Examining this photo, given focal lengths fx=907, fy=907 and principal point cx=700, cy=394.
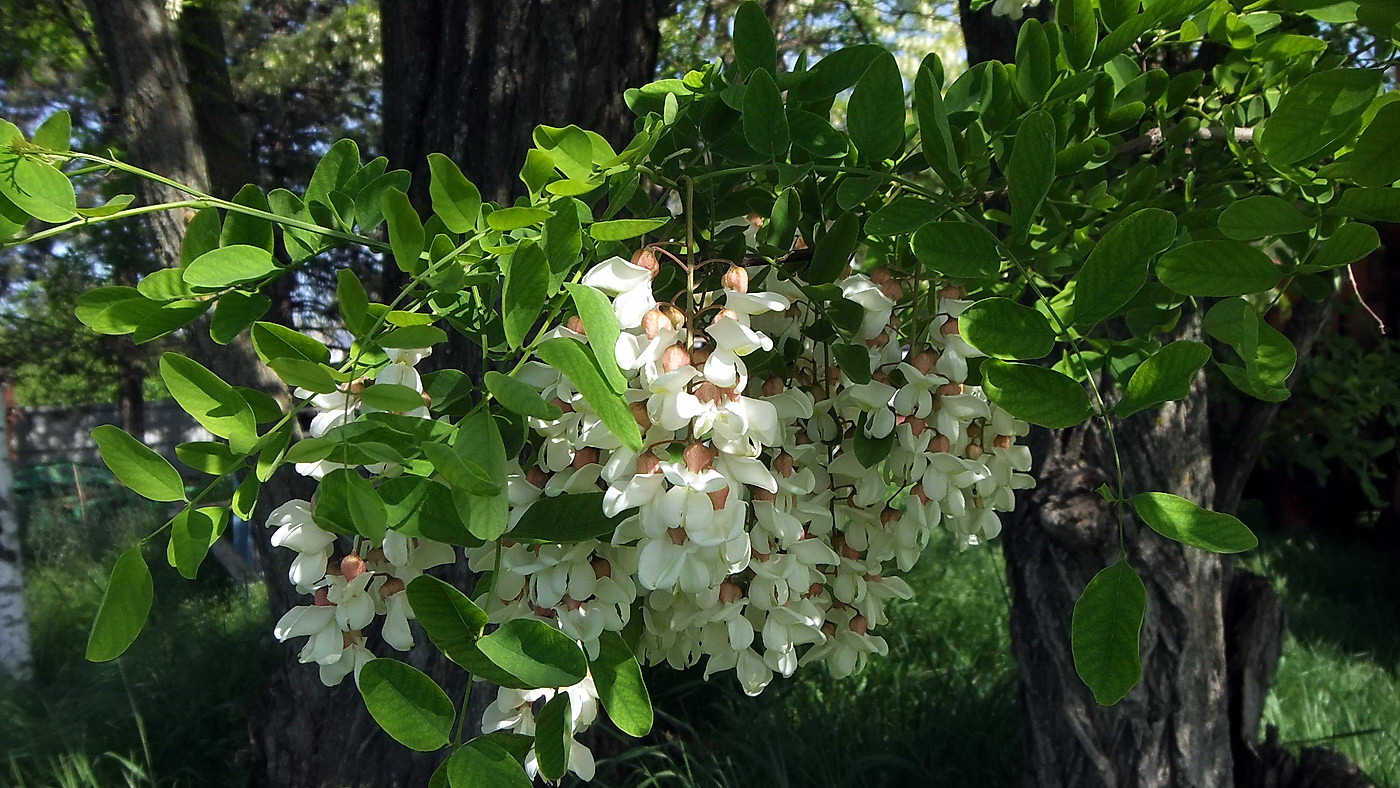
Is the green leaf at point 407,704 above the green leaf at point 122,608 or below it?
below

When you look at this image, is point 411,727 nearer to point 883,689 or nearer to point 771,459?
point 771,459

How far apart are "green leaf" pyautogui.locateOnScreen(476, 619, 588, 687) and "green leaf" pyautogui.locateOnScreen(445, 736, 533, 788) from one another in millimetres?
46

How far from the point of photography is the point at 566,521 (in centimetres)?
52

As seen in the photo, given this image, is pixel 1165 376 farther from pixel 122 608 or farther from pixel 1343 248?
pixel 122 608

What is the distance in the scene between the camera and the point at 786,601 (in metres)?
0.63

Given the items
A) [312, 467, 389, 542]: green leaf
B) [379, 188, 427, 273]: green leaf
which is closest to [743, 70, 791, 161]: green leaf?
[379, 188, 427, 273]: green leaf

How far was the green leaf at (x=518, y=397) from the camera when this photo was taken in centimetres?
43

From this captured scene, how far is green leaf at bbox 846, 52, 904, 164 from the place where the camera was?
22.6 inches

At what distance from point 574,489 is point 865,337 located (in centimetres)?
22

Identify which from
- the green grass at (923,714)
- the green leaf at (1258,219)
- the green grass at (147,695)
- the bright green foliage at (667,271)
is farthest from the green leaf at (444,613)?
the green grass at (147,695)

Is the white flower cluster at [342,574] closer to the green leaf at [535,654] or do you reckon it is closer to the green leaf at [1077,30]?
the green leaf at [535,654]

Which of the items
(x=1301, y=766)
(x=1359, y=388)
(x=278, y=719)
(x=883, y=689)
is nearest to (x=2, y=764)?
(x=278, y=719)

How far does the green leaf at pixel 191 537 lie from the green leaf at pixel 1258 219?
0.60 meters

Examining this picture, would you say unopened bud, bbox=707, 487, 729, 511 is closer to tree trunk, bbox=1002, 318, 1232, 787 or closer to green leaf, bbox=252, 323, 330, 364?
green leaf, bbox=252, 323, 330, 364
